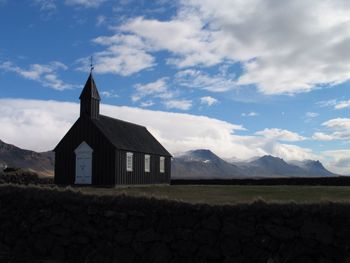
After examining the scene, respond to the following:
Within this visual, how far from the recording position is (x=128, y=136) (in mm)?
44594

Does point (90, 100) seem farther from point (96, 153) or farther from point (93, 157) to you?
point (93, 157)

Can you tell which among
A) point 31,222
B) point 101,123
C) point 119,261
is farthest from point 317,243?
point 101,123

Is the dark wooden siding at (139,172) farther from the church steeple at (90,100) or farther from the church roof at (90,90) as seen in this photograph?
the church roof at (90,90)

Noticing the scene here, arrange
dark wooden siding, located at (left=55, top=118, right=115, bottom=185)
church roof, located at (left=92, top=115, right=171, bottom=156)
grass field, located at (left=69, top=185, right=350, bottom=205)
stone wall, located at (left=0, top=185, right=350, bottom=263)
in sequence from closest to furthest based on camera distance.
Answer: stone wall, located at (left=0, top=185, right=350, bottom=263) → grass field, located at (left=69, top=185, right=350, bottom=205) → dark wooden siding, located at (left=55, top=118, right=115, bottom=185) → church roof, located at (left=92, top=115, right=171, bottom=156)

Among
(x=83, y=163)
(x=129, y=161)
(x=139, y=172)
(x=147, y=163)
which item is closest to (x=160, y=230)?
(x=83, y=163)

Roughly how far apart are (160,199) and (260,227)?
3230 mm

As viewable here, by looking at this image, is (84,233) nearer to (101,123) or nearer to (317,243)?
(317,243)

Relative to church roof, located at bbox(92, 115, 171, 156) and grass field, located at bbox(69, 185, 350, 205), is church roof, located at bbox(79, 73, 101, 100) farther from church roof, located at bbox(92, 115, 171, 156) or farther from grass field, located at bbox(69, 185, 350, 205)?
grass field, located at bbox(69, 185, 350, 205)

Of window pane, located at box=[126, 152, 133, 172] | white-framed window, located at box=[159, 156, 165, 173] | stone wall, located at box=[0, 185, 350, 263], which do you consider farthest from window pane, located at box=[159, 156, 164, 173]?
stone wall, located at box=[0, 185, 350, 263]

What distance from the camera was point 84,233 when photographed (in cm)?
1517

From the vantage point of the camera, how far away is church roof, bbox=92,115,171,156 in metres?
40.8

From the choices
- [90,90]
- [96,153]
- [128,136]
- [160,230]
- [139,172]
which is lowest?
[160,230]

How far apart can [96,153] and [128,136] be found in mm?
5478

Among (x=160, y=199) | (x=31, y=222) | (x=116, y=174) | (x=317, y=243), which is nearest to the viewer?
(x=317, y=243)
